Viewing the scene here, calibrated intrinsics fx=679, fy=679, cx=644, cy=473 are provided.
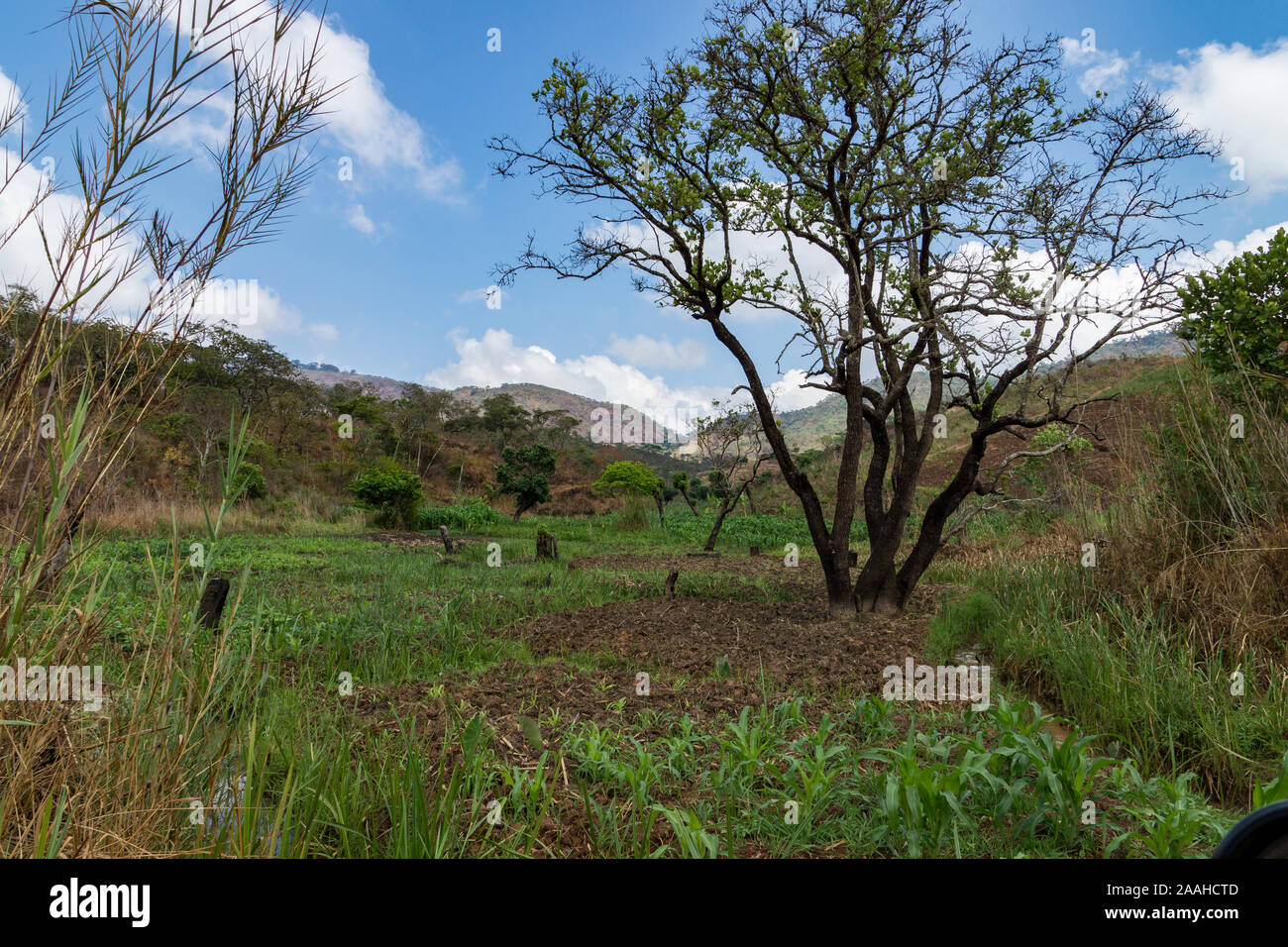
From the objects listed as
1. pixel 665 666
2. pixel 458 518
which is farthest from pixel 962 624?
pixel 458 518

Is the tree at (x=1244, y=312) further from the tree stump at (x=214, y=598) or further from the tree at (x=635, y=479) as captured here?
the tree at (x=635, y=479)

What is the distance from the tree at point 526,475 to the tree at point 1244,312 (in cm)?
1326

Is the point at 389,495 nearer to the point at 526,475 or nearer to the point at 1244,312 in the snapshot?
the point at 526,475

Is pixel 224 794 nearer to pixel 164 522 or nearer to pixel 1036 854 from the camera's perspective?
pixel 1036 854

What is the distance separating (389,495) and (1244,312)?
13.9 m

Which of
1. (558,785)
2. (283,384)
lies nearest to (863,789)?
(558,785)

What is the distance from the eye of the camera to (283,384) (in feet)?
94.8

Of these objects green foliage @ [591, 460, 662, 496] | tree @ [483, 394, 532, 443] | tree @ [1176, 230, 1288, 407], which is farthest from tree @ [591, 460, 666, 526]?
tree @ [483, 394, 532, 443]

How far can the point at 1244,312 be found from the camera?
5129mm

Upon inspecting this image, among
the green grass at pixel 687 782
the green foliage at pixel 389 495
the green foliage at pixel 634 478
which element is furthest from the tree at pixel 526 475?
the green grass at pixel 687 782

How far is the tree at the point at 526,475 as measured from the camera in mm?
16609

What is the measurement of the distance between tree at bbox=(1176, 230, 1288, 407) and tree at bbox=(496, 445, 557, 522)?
13.3 m

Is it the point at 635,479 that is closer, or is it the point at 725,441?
the point at 725,441

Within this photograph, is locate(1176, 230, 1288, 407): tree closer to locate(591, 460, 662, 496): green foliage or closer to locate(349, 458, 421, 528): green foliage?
locate(591, 460, 662, 496): green foliage
